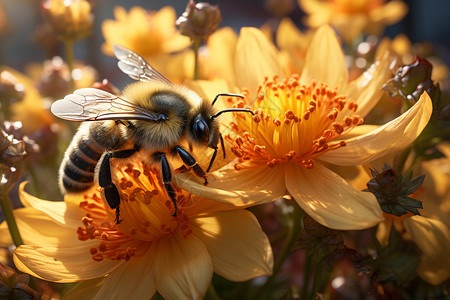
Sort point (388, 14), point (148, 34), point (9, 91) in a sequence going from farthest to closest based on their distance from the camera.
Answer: point (388, 14), point (148, 34), point (9, 91)

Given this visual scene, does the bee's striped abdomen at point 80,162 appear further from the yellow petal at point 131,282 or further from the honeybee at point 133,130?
the yellow petal at point 131,282

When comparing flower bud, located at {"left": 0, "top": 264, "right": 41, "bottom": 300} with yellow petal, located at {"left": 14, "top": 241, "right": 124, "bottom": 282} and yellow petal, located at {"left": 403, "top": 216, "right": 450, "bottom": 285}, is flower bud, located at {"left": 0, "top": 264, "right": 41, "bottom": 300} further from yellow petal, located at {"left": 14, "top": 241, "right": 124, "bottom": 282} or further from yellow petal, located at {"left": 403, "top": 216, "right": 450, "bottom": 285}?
yellow petal, located at {"left": 403, "top": 216, "right": 450, "bottom": 285}

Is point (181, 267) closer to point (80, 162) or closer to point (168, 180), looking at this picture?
Result: point (168, 180)

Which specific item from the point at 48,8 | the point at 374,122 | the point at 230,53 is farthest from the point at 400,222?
the point at 48,8

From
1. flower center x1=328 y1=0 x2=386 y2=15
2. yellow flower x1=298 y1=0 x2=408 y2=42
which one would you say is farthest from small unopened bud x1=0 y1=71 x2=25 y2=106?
flower center x1=328 y1=0 x2=386 y2=15

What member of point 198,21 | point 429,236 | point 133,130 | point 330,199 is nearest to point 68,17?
point 198,21

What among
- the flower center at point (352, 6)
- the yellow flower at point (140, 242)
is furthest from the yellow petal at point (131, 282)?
the flower center at point (352, 6)
